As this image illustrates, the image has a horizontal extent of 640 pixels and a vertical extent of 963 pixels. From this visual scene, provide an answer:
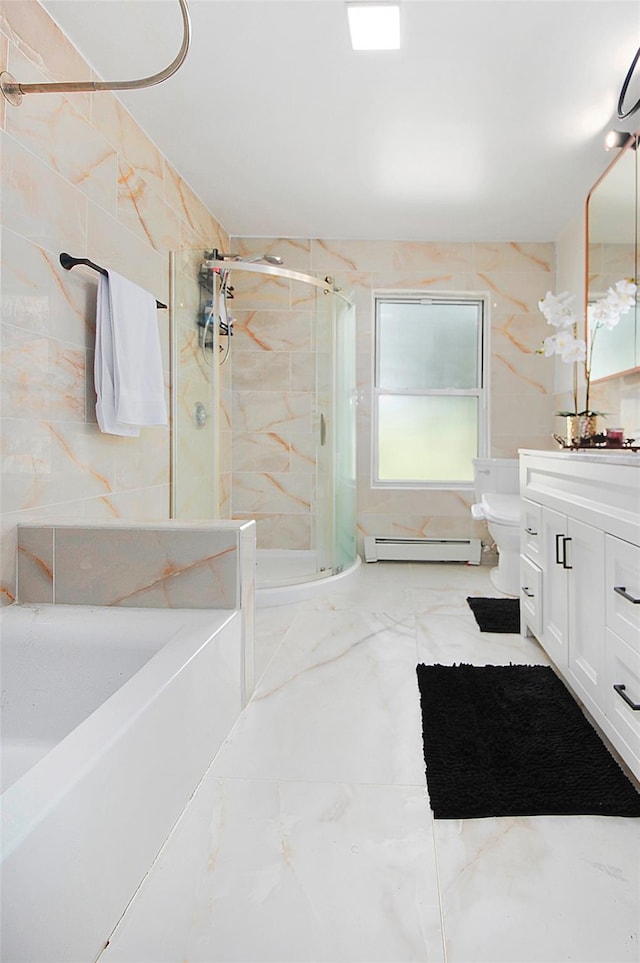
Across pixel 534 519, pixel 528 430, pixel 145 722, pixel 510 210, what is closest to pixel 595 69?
pixel 510 210

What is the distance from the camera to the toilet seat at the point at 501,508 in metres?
3.25

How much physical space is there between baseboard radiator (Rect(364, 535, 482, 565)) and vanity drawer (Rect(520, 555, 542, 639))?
1594 mm

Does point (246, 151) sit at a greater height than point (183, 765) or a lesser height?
greater

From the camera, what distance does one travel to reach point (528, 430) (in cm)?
423

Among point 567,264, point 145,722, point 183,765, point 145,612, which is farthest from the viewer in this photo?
point 567,264

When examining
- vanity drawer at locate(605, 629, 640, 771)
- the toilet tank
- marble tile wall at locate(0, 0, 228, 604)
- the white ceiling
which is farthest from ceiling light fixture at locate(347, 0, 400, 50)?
the toilet tank

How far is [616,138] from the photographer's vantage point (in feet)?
8.73

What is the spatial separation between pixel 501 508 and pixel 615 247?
142cm

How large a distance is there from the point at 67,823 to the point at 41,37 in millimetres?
2263

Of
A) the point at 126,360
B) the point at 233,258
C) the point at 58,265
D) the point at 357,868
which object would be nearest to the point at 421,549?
the point at 233,258

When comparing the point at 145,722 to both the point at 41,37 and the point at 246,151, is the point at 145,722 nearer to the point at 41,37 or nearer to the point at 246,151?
the point at 41,37

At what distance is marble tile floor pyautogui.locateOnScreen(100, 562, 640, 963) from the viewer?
1.03 m

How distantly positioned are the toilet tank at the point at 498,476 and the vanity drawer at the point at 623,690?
246 centimetres

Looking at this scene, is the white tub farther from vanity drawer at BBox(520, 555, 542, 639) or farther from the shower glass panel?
the shower glass panel
